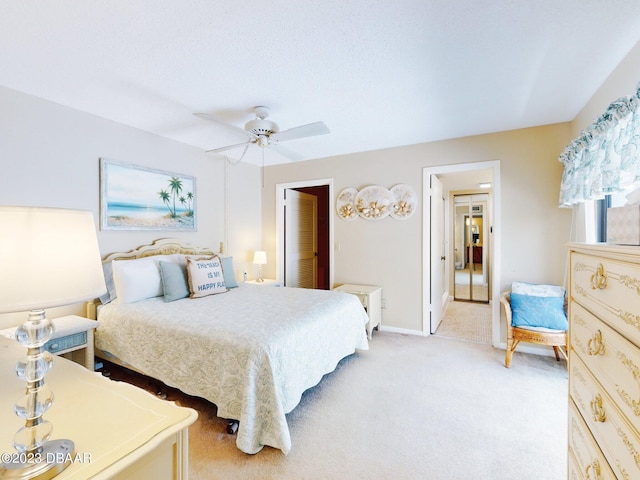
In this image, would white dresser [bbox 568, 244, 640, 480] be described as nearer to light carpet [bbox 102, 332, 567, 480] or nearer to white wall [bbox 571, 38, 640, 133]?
light carpet [bbox 102, 332, 567, 480]

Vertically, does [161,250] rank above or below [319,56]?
below

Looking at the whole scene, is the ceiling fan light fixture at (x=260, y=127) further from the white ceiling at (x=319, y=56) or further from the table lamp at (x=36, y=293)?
the table lamp at (x=36, y=293)

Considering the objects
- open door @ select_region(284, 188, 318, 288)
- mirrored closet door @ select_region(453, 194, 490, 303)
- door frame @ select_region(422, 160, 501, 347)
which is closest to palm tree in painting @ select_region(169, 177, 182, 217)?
open door @ select_region(284, 188, 318, 288)

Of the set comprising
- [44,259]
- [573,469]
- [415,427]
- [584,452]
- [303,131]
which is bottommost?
[415,427]

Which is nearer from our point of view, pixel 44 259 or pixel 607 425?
pixel 44 259

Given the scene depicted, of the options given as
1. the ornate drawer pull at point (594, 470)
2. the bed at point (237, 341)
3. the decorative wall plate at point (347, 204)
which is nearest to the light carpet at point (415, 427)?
the bed at point (237, 341)

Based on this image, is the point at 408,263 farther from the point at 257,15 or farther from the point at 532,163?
the point at 257,15

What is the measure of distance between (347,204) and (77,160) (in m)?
3.02

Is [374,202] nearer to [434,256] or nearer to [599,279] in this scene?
[434,256]

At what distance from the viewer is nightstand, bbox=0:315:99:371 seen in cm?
219

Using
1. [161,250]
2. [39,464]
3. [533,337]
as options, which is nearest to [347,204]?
[161,250]

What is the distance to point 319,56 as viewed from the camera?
1.90 metres

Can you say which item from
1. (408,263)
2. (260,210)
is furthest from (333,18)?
(260,210)

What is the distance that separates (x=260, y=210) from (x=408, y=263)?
2542mm
